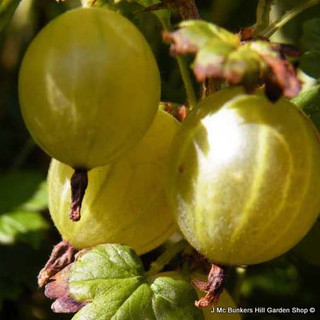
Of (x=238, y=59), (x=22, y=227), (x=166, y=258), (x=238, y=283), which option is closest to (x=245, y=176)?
(x=238, y=59)

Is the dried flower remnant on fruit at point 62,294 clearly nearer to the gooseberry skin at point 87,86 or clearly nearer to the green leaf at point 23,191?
the gooseberry skin at point 87,86

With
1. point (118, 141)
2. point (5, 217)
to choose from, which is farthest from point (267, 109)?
point (5, 217)

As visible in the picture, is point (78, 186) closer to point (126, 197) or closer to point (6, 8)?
point (126, 197)

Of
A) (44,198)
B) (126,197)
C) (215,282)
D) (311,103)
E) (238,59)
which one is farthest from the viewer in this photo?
(44,198)

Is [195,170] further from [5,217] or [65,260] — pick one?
[5,217]

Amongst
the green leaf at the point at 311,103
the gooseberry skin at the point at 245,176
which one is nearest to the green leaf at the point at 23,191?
the green leaf at the point at 311,103

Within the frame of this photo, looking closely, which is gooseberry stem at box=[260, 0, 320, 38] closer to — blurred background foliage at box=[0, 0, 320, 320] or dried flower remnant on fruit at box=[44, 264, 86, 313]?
blurred background foliage at box=[0, 0, 320, 320]
